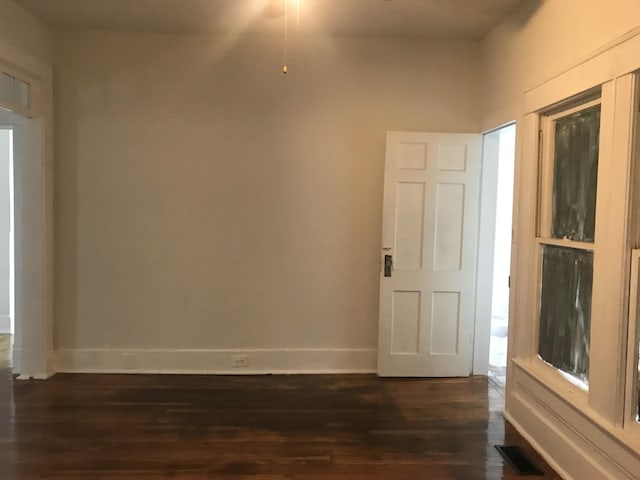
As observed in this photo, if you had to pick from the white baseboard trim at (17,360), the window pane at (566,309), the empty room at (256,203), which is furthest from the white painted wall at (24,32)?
the window pane at (566,309)

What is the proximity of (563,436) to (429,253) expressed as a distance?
5.81 ft

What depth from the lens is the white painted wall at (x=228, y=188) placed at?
415cm

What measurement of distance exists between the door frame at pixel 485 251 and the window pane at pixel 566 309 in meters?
1.11

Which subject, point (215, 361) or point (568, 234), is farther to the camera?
point (215, 361)

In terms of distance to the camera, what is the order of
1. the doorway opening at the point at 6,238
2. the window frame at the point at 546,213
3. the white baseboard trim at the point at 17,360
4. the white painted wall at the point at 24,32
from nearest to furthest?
the window frame at the point at 546,213 < the white painted wall at the point at 24,32 < the white baseboard trim at the point at 17,360 < the doorway opening at the point at 6,238

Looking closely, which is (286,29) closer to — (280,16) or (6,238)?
(280,16)

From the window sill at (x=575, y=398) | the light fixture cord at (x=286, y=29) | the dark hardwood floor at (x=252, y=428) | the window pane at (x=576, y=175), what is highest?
the light fixture cord at (x=286, y=29)

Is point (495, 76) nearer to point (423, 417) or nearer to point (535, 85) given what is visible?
point (535, 85)

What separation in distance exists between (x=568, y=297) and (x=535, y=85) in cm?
133

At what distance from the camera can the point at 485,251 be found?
4.28 meters

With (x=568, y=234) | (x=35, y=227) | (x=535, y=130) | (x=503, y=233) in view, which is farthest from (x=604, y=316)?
(x=503, y=233)

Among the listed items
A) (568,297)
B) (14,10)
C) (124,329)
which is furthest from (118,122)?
(568,297)

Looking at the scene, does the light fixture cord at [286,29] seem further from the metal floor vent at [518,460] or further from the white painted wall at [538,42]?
the metal floor vent at [518,460]

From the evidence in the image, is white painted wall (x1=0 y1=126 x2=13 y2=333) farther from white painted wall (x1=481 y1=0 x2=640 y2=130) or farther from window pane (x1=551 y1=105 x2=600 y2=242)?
window pane (x1=551 y1=105 x2=600 y2=242)
